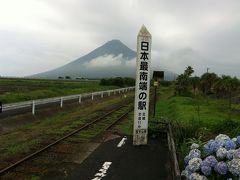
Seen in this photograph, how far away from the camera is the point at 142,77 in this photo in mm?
13117

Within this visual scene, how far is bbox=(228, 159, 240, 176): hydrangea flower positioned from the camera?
5839 millimetres

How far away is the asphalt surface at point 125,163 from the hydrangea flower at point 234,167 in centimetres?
319

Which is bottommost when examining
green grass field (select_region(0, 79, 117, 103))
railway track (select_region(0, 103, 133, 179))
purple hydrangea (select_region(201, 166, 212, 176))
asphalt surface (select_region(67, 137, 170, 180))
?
asphalt surface (select_region(67, 137, 170, 180))

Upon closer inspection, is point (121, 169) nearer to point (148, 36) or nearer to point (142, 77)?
point (142, 77)

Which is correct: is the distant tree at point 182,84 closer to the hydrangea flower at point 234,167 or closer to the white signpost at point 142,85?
the white signpost at point 142,85

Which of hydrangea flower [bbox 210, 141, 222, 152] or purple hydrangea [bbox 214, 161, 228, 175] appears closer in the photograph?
purple hydrangea [bbox 214, 161, 228, 175]

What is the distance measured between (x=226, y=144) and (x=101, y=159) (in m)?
4.88

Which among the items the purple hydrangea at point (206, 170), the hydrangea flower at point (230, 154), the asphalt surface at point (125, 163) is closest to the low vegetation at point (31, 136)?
the asphalt surface at point (125, 163)

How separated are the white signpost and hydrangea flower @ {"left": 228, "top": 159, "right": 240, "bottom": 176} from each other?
7241mm

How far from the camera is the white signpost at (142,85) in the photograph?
13.1 m

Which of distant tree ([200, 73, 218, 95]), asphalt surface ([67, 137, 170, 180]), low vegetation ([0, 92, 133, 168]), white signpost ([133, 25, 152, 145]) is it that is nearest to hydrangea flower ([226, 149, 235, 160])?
asphalt surface ([67, 137, 170, 180])

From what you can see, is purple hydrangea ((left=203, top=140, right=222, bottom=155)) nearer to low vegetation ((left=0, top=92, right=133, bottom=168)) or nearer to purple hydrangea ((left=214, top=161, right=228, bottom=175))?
purple hydrangea ((left=214, top=161, right=228, bottom=175))

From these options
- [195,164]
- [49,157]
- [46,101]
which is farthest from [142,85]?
[46,101]

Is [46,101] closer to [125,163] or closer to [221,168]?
[125,163]
